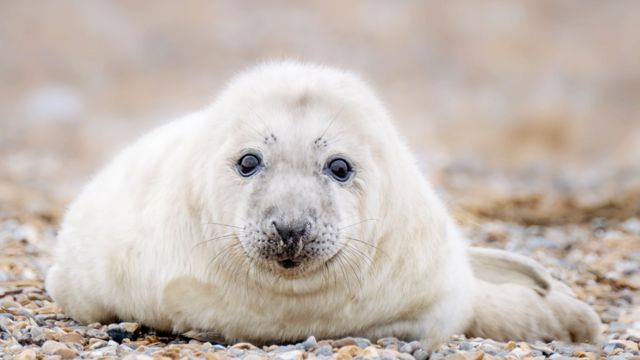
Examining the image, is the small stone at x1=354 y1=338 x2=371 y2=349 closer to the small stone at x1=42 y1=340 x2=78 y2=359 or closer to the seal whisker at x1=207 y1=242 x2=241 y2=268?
the seal whisker at x1=207 y1=242 x2=241 y2=268

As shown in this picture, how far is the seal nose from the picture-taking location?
4152 millimetres

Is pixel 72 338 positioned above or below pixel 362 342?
below

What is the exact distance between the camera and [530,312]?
520 centimetres

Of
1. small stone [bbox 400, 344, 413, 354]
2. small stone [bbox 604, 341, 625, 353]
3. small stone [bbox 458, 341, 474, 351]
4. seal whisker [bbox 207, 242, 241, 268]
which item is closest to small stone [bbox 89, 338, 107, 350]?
seal whisker [bbox 207, 242, 241, 268]

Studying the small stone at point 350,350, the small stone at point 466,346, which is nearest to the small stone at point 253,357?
the small stone at point 350,350

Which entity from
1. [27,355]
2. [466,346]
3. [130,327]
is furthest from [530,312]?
[27,355]

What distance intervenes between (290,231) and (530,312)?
5.13 ft

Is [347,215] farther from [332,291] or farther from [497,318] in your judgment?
[497,318]

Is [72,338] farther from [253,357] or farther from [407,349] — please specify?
[407,349]

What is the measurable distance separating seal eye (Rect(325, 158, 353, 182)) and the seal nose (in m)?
0.38

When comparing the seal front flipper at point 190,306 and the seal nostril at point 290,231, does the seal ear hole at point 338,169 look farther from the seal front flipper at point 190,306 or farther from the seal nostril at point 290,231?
the seal front flipper at point 190,306

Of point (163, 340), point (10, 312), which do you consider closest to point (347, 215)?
point (163, 340)

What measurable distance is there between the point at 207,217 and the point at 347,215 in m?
0.62

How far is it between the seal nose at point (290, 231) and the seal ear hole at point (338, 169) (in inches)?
14.6
